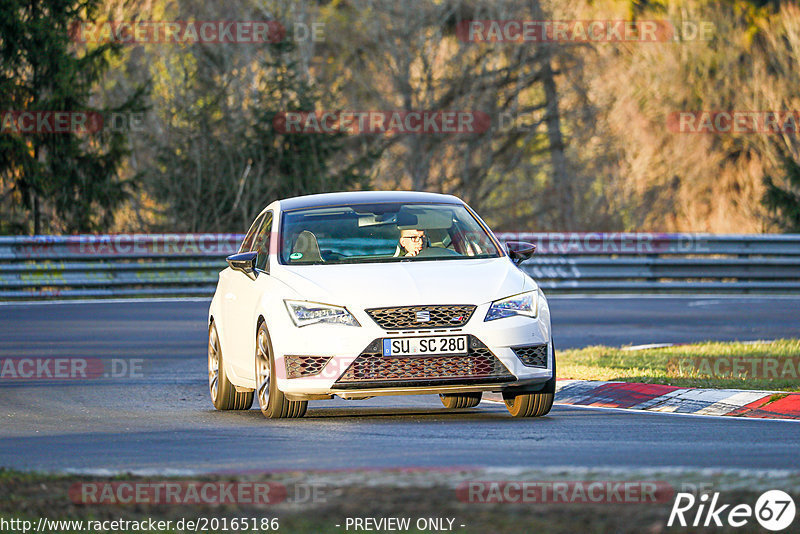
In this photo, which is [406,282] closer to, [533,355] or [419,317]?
[419,317]

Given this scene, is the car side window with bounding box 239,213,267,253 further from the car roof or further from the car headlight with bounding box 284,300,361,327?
the car headlight with bounding box 284,300,361,327

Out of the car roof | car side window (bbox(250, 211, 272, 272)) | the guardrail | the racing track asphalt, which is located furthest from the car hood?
the guardrail

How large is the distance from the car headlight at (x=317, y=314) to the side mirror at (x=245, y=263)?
1.15 metres

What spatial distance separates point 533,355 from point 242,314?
245cm

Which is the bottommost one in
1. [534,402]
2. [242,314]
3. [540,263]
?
[540,263]

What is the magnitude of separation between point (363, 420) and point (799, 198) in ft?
91.6

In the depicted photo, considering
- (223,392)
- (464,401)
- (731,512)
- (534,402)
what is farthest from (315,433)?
(731,512)

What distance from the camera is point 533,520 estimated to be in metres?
6.44

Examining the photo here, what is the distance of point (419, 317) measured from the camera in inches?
415

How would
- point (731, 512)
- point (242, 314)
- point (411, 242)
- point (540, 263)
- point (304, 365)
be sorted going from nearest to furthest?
1. point (731, 512)
2. point (304, 365)
3. point (411, 242)
4. point (242, 314)
5. point (540, 263)

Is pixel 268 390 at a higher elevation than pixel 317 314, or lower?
lower

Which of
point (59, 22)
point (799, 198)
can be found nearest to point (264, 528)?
point (59, 22)

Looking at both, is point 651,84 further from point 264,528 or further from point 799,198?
point 264,528

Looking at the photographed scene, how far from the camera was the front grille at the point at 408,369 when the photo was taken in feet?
34.6
